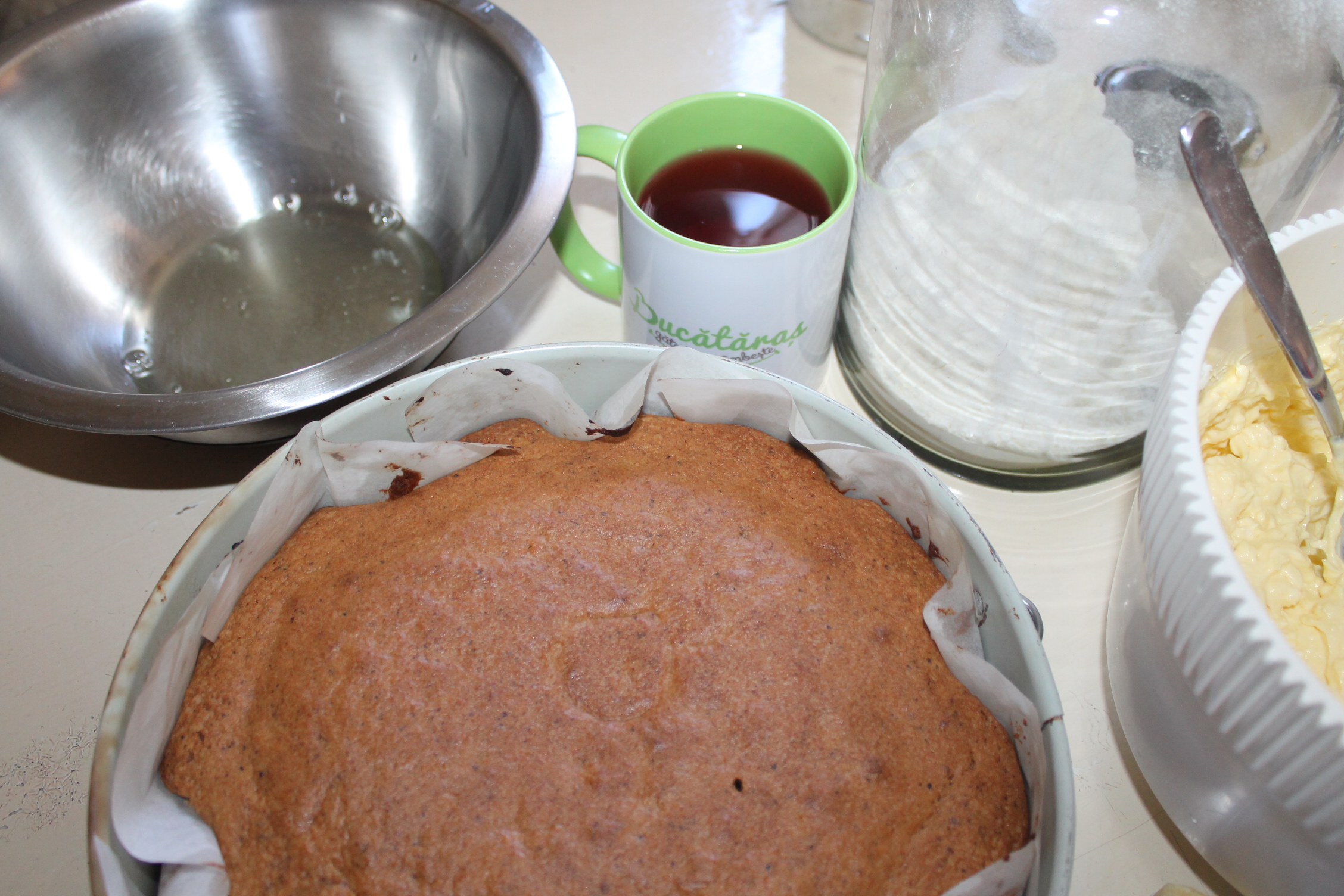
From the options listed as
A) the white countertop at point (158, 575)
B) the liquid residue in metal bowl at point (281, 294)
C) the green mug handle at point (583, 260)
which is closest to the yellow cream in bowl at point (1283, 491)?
the white countertop at point (158, 575)

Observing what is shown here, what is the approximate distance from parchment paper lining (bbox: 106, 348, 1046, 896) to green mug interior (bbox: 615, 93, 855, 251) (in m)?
0.18

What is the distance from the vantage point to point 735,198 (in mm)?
761

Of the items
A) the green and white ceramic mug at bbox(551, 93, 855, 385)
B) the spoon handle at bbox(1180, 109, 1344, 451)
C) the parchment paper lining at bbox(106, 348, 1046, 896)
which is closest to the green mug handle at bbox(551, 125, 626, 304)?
the green and white ceramic mug at bbox(551, 93, 855, 385)

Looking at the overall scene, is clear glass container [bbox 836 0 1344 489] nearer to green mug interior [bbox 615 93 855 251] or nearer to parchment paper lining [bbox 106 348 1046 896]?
green mug interior [bbox 615 93 855 251]

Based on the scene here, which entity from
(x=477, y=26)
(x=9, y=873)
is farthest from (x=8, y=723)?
(x=477, y=26)

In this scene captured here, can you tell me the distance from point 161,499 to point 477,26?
21.9 inches

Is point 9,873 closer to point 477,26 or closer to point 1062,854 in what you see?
point 1062,854

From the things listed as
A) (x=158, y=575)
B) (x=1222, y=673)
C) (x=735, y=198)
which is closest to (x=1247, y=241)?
(x=1222, y=673)

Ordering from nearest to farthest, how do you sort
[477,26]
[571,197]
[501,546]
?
[501,546] → [477,26] → [571,197]

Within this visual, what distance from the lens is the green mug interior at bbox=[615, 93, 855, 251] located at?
28.2 inches

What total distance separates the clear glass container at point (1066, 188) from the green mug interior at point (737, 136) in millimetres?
41

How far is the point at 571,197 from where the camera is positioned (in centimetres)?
101

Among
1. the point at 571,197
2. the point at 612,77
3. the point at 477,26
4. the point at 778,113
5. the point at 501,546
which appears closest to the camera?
the point at 501,546

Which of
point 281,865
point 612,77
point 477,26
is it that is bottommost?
point 281,865
